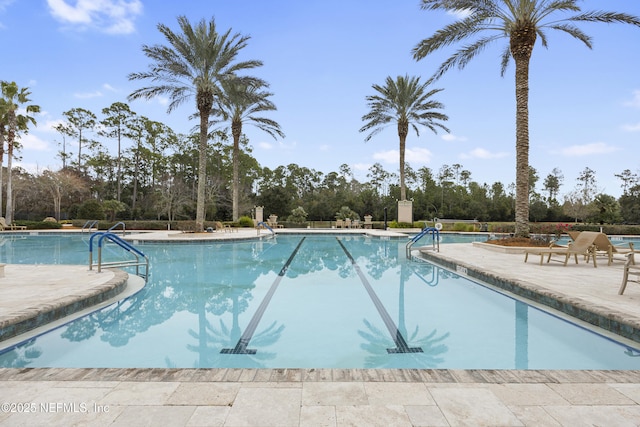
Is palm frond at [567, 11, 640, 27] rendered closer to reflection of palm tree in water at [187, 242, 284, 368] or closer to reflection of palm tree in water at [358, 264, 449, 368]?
reflection of palm tree in water at [358, 264, 449, 368]

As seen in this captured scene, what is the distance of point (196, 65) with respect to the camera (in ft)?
56.8

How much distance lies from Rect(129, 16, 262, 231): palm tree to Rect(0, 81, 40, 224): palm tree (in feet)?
44.0

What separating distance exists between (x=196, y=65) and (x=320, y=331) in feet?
54.7

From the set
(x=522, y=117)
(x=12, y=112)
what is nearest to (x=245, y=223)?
(x=12, y=112)

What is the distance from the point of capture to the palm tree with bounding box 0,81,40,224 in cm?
2413

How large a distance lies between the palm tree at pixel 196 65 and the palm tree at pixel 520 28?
9678mm

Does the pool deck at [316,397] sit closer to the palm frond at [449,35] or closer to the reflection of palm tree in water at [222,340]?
the reflection of palm tree in water at [222,340]

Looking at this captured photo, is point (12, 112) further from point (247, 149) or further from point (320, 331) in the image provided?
point (320, 331)

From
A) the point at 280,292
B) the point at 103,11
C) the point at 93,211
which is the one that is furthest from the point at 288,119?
the point at 280,292

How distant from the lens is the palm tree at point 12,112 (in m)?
24.1

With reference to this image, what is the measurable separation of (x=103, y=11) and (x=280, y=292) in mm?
14615

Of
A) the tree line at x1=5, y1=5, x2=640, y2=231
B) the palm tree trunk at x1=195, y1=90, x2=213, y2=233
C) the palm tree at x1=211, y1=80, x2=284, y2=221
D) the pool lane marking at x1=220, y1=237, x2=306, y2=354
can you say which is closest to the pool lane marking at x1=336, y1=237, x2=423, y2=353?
the pool lane marking at x1=220, y1=237, x2=306, y2=354

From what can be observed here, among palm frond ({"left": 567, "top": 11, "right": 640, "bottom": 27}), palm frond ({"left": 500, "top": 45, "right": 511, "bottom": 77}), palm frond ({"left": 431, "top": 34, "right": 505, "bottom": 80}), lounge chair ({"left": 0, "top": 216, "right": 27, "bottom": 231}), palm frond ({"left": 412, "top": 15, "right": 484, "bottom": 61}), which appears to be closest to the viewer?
palm frond ({"left": 567, "top": 11, "right": 640, "bottom": 27})

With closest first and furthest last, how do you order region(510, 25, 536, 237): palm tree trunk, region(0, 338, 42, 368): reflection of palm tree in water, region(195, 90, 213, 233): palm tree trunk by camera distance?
1. region(0, 338, 42, 368): reflection of palm tree in water
2. region(510, 25, 536, 237): palm tree trunk
3. region(195, 90, 213, 233): palm tree trunk
